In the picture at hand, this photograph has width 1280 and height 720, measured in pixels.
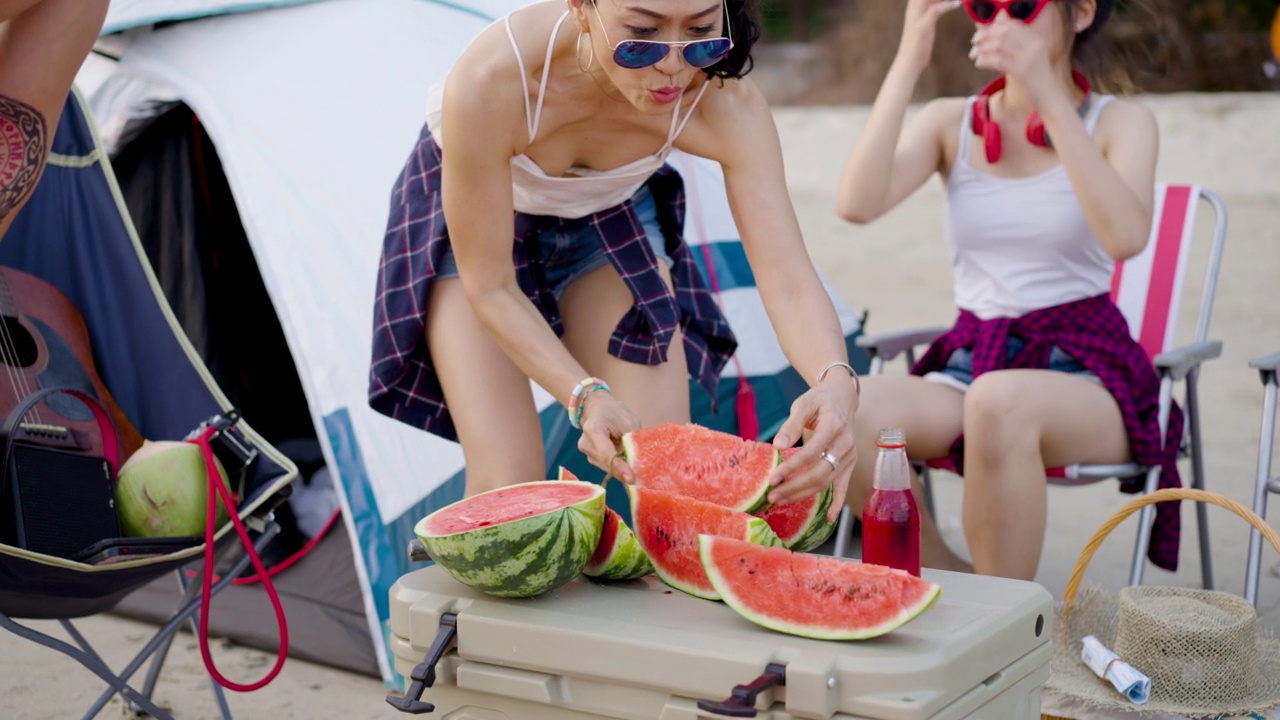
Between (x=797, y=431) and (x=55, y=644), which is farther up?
(x=797, y=431)

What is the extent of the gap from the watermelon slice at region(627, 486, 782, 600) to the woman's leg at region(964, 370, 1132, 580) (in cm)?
128

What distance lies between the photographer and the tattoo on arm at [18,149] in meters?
3.02

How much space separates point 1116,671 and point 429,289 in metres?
1.66

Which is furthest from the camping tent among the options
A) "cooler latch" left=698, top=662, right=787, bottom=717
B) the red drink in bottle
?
"cooler latch" left=698, top=662, right=787, bottom=717

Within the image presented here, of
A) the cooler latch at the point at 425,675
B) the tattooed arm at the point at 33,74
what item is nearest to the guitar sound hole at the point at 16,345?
the tattooed arm at the point at 33,74

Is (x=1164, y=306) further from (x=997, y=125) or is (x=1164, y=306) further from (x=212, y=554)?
(x=212, y=554)

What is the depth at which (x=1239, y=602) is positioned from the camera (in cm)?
283

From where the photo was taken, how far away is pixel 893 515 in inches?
89.5

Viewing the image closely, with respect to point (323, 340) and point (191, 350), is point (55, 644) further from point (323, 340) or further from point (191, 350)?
point (323, 340)

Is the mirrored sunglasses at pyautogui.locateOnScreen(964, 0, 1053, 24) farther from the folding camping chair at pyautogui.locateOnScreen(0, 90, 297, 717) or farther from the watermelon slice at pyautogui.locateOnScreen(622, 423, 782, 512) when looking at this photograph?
the folding camping chair at pyautogui.locateOnScreen(0, 90, 297, 717)

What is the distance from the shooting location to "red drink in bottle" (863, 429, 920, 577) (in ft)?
7.48

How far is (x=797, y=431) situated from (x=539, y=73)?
0.91 m

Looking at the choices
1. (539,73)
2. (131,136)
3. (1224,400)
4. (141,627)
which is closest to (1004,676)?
(539,73)

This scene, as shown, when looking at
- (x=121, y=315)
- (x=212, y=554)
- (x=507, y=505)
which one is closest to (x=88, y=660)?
(x=212, y=554)
